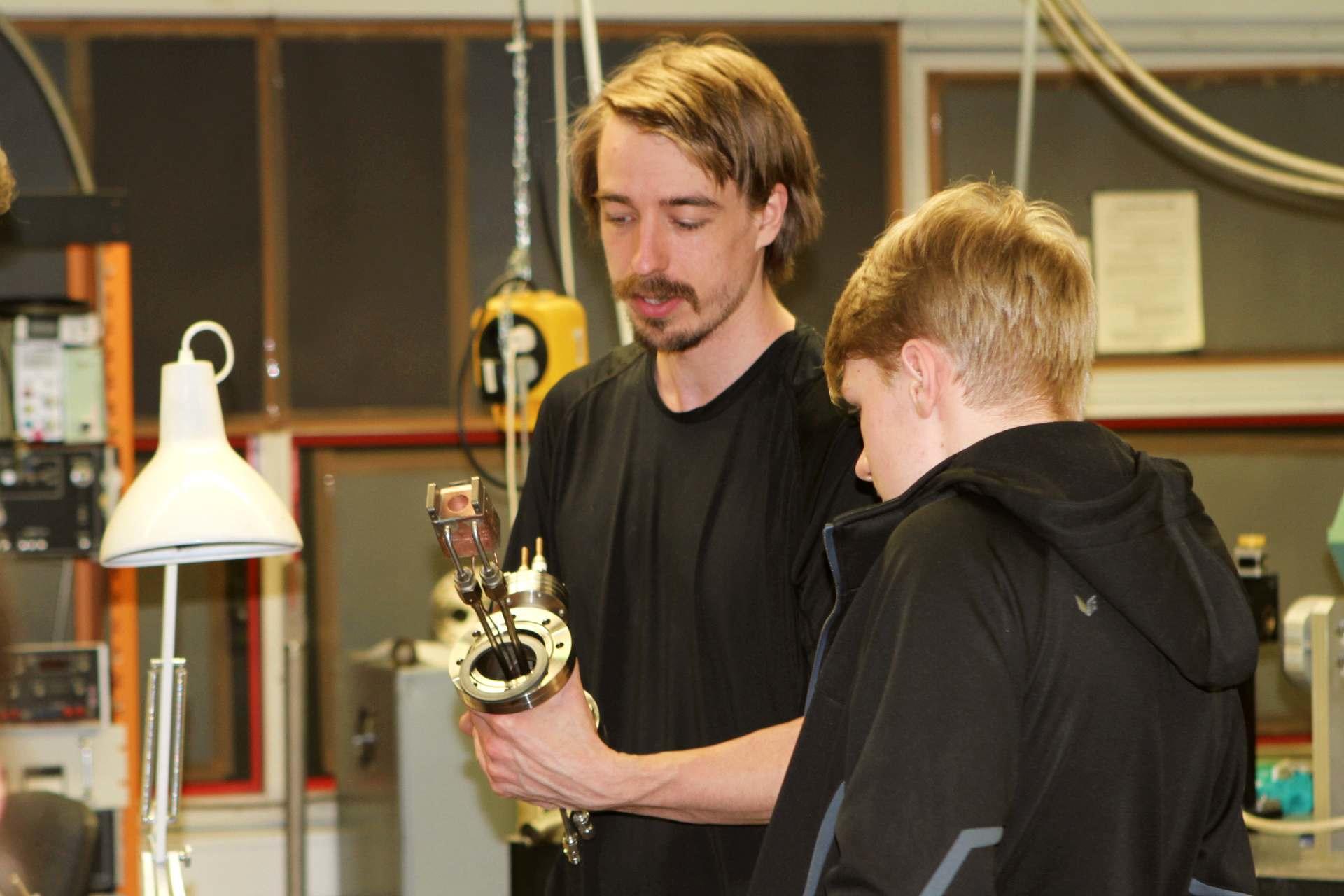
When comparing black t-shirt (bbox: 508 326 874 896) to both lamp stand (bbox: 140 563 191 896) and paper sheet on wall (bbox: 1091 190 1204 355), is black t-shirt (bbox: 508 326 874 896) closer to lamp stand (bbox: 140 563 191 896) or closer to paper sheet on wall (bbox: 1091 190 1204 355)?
lamp stand (bbox: 140 563 191 896)

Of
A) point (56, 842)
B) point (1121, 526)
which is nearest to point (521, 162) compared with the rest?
point (56, 842)

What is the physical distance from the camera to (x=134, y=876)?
2.76m

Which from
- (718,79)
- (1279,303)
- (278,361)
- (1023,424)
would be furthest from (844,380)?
(1279,303)

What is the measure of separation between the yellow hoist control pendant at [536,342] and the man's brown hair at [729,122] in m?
1.27

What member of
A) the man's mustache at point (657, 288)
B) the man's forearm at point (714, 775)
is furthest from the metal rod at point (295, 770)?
the man's forearm at point (714, 775)

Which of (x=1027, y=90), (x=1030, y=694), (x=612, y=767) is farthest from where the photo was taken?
(x=1027, y=90)

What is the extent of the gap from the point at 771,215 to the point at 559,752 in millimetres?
691

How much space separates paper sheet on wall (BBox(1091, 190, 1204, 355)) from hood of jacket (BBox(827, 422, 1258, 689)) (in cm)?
302

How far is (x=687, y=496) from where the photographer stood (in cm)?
153

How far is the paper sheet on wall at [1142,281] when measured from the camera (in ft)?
13.0

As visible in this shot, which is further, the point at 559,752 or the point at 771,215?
the point at 771,215

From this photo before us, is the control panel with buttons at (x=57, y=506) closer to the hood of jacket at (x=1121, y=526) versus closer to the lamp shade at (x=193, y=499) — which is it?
the lamp shade at (x=193, y=499)

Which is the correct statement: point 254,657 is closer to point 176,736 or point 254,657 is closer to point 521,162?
point 521,162

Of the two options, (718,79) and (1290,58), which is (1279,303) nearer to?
(1290,58)
